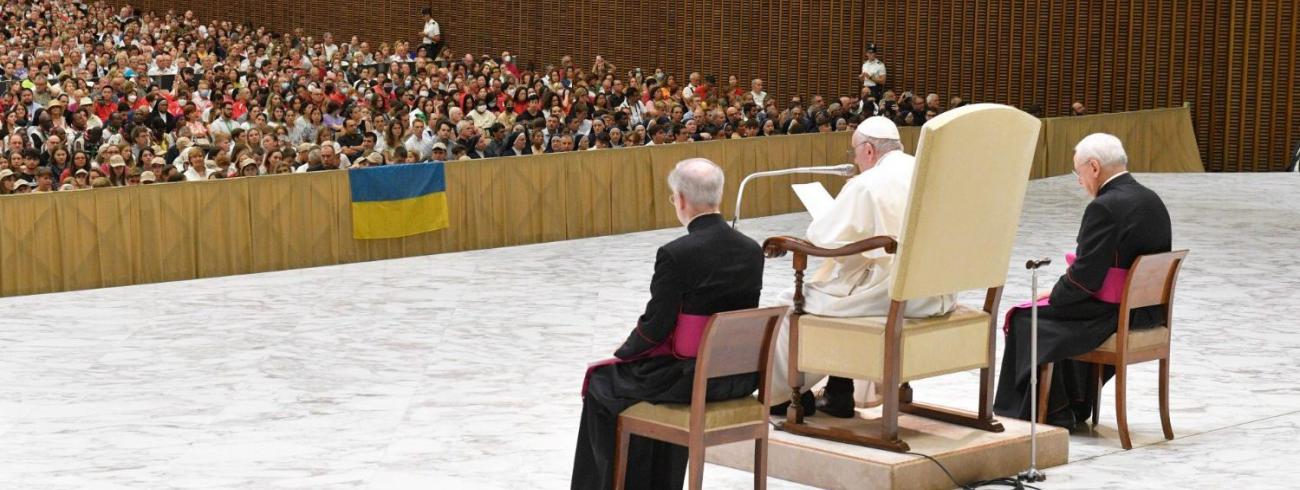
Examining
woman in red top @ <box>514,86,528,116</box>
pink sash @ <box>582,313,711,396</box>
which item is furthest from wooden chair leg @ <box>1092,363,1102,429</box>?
woman in red top @ <box>514,86,528,116</box>

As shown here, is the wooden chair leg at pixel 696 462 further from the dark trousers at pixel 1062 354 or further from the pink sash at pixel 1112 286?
the pink sash at pixel 1112 286

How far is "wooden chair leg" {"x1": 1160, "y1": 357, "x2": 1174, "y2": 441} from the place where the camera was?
629cm

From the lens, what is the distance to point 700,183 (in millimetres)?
4844

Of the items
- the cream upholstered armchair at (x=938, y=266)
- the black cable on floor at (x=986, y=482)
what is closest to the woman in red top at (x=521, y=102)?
the cream upholstered armchair at (x=938, y=266)

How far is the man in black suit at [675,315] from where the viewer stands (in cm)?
485

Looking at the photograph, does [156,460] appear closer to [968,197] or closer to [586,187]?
[968,197]

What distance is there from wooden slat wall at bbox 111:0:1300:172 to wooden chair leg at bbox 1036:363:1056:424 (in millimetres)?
11947

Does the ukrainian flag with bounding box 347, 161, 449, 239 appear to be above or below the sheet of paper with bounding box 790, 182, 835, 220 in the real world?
below

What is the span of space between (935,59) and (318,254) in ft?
32.7

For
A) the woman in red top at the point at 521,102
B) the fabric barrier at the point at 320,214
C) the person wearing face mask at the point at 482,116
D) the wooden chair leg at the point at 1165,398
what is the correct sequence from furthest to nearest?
the person wearing face mask at the point at 482,116 → the woman in red top at the point at 521,102 → the fabric barrier at the point at 320,214 → the wooden chair leg at the point at 1165,398

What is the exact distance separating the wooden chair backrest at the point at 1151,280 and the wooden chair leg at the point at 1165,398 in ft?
0.83

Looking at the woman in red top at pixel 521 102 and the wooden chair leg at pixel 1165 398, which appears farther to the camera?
the woman in red top at pixel 521 102

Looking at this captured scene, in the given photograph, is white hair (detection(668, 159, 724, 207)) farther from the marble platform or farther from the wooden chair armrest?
the marble platform

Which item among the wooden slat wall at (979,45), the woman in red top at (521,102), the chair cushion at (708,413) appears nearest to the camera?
the chair cushion at (708,413)
